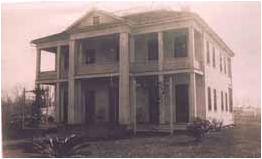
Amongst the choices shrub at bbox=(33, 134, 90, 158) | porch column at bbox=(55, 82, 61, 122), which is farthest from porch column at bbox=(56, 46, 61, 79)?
shrub at bbox=(33, 134, 90, 158)

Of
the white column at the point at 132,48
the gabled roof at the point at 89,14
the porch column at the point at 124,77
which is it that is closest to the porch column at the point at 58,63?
the gabled roof at the point at 89,14

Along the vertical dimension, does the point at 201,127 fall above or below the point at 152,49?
below

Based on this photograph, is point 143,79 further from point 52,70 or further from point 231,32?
point 231,32

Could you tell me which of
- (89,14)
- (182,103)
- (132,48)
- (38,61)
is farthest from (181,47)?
(38,61)

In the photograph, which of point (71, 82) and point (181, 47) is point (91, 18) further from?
point (181, 47)

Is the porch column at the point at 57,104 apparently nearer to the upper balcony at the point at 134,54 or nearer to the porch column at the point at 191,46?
the upper balcony at the point at 134,54

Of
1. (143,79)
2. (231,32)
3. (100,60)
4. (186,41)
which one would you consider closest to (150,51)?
(143,79)

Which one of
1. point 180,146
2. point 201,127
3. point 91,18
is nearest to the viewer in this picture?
point 180,146
